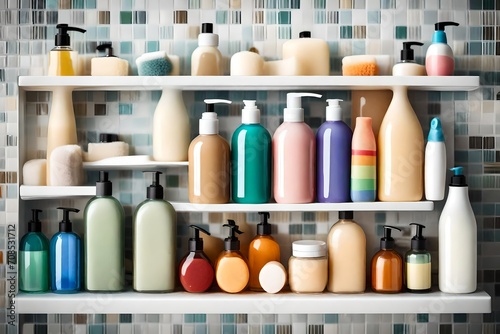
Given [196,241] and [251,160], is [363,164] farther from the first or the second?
[196,241]

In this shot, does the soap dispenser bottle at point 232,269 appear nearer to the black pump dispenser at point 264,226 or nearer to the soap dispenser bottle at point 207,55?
the black pump dispenser at point 264,226

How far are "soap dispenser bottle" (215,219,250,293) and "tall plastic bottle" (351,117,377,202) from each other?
27 cm

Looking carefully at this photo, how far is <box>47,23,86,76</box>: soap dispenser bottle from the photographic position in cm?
144

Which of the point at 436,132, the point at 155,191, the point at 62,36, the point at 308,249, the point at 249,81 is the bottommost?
the point at 308,249

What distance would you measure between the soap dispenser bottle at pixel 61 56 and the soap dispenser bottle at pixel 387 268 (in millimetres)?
755

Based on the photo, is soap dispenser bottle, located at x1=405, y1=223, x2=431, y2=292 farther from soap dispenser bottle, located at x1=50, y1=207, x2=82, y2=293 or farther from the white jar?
soap dispenser bottle, located at x1=50, y1=207, x2=82, y2=293

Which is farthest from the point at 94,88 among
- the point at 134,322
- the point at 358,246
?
the point at 358,246

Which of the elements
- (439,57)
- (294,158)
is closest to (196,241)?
(294,158)

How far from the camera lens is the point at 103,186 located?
1.43 meters

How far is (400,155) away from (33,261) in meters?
0.80

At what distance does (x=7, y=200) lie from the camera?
4.86 ft

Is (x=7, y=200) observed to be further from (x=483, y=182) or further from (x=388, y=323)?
(x=483, y=182)

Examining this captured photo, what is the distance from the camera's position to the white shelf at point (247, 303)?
1.39 m

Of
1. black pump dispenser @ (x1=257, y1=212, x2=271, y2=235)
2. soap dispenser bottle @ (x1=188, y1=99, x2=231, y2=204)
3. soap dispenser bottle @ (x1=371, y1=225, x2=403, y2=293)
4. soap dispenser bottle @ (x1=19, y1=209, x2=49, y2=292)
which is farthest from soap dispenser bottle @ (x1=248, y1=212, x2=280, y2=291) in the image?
soap dispenser bottle @ (x1=19, y1=209, x2=49, y2=292)
